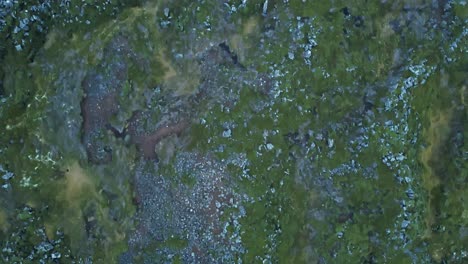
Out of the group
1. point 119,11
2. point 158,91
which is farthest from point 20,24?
point 158,91

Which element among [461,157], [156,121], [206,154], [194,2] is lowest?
[461,157]

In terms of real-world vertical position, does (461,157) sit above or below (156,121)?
below

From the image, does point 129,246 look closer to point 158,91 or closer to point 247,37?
point 158,91

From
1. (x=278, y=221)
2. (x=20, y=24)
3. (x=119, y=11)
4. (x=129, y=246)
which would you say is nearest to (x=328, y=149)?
(x=278, y=221)

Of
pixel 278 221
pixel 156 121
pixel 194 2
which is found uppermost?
pixel 194 2

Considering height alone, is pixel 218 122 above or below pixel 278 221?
above

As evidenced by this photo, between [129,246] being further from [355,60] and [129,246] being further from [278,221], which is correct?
[355,60]
